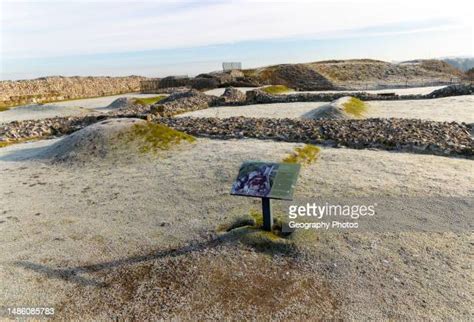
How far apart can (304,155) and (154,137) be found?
636 centimetres

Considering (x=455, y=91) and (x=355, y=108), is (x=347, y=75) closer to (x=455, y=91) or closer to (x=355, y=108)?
(x=455, y=91)

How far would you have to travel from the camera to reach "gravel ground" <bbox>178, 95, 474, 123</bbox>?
21.9m

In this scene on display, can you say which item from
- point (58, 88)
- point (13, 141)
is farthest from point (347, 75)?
point (13, 141)

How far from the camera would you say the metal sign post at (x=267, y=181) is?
22.7ft

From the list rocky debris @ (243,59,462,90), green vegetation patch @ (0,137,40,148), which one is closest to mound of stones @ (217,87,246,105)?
green vegetation patch @ (0,137,40,148)

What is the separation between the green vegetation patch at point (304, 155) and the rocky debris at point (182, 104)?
47.7 feet

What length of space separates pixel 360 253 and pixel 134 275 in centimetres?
439

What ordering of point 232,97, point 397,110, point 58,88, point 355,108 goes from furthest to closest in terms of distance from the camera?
point 58,88
point 232,97
point 397,110
point 355,108

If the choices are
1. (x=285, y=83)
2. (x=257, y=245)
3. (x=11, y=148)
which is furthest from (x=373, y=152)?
(x=285, y=83)

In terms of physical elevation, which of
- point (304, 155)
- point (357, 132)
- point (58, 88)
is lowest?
point (304, 155)

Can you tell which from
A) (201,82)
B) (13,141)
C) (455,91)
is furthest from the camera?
(201,82)

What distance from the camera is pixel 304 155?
1288 centimetres

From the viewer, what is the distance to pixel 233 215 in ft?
29.1

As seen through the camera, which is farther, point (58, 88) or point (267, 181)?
point (58, 88)
